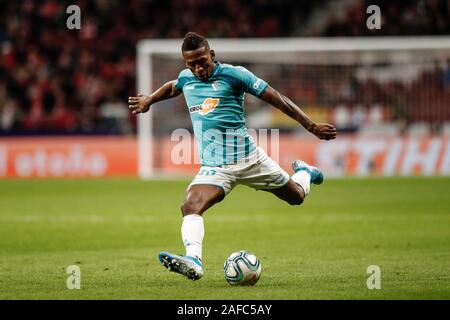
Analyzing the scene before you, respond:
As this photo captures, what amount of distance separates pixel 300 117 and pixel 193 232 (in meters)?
1.45

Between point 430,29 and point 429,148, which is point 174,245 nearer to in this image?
point 429,148

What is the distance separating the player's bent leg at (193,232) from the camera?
7.54 m

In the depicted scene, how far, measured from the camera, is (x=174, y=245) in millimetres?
11391

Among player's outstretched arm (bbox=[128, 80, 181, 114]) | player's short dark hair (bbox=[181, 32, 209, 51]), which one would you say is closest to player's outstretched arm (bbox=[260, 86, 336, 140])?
player's short dark hair (bbox=[181, 32, 209, 51])

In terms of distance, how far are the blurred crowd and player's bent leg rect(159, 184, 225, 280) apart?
49.7ft

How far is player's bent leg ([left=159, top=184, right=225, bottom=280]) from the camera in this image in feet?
24.7

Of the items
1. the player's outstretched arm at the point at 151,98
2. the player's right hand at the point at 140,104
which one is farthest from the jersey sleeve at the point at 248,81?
the player's right hand at the point at 140,104

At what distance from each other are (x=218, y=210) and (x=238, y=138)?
308 inches

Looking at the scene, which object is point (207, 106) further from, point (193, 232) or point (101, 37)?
point (101, 37)

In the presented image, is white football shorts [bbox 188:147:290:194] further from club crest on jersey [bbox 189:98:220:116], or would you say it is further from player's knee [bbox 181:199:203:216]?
club crest on jersey [bbox 189:98:220:116]

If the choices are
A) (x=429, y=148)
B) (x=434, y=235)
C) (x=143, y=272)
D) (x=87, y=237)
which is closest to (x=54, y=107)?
(x=429, y=148)

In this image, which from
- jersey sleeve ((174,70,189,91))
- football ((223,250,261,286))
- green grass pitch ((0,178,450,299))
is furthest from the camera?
jersey sleeve ((174,70,189,91))

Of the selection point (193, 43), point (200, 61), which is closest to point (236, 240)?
point (200, 61)

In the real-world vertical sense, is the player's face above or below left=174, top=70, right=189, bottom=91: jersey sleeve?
above
